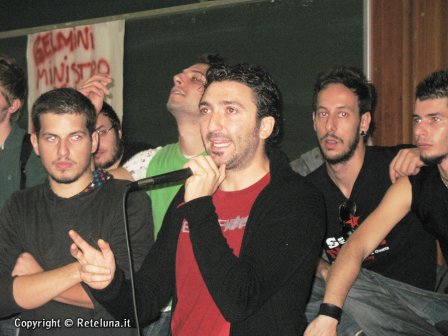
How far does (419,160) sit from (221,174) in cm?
121

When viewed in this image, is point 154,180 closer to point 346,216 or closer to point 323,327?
point 323,327

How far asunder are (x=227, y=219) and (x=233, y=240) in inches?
3.7

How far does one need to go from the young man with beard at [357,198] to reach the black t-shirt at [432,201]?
199mm

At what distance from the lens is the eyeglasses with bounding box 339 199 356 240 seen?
290 cm

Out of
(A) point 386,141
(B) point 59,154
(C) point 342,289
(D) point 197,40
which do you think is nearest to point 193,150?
(B) point 59,154

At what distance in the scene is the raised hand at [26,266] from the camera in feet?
6.93

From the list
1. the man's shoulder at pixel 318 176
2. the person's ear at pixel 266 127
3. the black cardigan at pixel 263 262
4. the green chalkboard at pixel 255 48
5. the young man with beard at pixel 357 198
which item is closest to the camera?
the black cardigan at pixel 263 262

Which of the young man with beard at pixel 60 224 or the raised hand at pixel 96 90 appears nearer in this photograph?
the young man with beard at pixel 60 224

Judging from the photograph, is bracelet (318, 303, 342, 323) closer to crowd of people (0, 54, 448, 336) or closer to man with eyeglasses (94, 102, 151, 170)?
crowd of people (0, 54, 448, 336)

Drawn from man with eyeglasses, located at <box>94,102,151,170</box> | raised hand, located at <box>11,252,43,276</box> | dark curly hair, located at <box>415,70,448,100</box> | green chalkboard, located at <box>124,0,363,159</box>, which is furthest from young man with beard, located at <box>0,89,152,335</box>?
green chalkboard, located at <box>124,0,363,159</box>

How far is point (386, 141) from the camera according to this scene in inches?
132

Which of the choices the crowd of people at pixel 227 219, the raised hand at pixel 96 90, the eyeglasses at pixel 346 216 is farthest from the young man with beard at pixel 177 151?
the eyeglasses at pixel 346 216

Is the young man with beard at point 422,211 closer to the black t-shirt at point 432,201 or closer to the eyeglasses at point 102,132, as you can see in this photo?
the black t-shirt at point 432,201

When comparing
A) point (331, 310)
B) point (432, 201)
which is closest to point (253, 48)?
point (432, 201)
